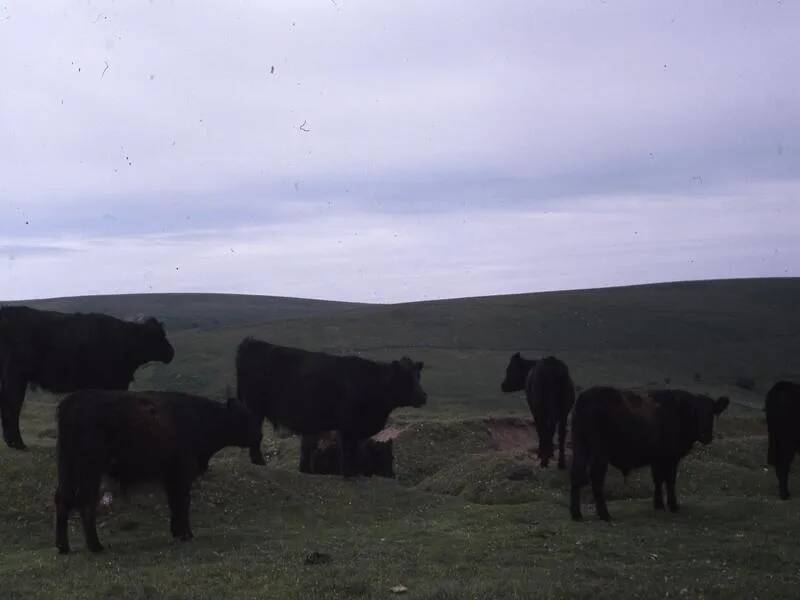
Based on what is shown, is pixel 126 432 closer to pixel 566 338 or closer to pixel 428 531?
pixel 428 531

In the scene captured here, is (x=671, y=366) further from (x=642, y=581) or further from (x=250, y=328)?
(x=642, y=581)

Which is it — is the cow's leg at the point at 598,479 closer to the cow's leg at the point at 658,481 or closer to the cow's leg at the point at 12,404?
the cow's leg at the point at 658,481

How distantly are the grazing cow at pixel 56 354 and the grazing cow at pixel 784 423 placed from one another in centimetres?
1328

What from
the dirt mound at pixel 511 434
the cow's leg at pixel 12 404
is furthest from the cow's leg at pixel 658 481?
the cow's leg at pixel 12 404

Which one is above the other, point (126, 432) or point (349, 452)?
point (126, 432)

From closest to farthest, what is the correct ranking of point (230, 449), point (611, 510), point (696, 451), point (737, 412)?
point (611, 510) → point (696, 451) → point (230, 449) → point (737, 412)

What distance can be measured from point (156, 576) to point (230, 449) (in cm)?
1676

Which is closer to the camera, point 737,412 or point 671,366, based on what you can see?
point 737,412

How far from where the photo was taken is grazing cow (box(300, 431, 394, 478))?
926 inches

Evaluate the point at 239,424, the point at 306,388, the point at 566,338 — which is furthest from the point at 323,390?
the point at 566,338

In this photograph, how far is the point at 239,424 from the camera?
1689 centimetres

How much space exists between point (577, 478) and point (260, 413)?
8.89 metres

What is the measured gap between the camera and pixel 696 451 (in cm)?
2423

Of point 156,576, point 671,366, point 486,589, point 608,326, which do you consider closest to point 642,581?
point 486,589
